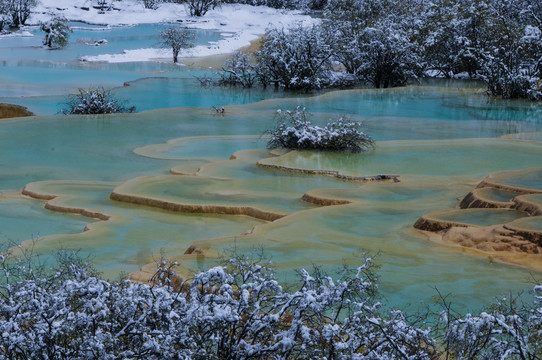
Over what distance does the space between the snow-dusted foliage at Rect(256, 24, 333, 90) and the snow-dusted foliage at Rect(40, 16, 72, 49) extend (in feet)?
32.2

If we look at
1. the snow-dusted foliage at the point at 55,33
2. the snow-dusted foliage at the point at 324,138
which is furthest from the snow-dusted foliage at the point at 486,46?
the snow-dusted foliage at the point at 55,33

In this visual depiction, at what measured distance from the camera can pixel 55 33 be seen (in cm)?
2655

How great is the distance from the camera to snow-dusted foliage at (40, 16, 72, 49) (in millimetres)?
26578

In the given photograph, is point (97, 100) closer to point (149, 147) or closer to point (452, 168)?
point (149, 147)

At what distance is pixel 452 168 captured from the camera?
9.84 m

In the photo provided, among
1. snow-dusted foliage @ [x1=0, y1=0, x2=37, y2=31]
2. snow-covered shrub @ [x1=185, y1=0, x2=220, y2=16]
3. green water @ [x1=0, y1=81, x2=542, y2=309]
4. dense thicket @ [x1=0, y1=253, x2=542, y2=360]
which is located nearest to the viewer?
dense thicket @ [x1=0, y1=253, x2=542, y2=360]

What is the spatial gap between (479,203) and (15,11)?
2977 centimetres

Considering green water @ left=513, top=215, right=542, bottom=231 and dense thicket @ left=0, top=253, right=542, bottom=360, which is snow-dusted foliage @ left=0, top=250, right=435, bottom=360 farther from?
green water @ left=513, top=215, right=542, bottom=231

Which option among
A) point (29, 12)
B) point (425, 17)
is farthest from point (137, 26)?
point (425, 17)

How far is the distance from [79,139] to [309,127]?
3.51m

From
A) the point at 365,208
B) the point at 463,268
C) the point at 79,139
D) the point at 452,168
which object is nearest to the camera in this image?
the point at 463,268

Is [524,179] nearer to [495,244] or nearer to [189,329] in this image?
[495,244]

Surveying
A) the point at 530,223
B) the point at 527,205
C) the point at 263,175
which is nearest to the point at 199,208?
the point at 263,175

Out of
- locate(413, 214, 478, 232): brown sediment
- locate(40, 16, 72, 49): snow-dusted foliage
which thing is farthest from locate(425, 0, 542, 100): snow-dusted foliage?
locate(40, 16, 72, 49): snow-dusted foliage
